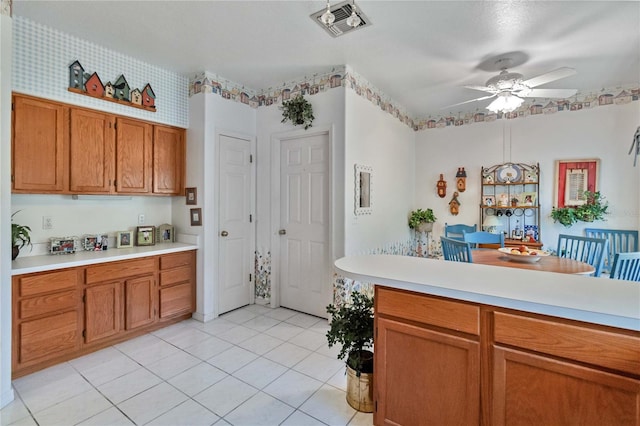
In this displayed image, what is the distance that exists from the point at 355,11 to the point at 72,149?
8.42 feet

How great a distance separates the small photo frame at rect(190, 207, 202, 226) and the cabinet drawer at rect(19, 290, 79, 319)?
1.20m

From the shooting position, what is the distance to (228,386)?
2156 millimetres

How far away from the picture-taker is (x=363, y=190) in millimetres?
3475

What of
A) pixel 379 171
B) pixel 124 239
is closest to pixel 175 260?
pixel 124 239

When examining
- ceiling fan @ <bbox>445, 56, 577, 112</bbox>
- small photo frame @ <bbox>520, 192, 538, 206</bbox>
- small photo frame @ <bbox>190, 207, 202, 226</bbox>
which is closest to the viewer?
ceiling fan @ <bbox>445, 56, 577, 112</bbox>

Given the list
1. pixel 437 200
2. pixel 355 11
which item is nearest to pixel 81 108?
pixel 355 11

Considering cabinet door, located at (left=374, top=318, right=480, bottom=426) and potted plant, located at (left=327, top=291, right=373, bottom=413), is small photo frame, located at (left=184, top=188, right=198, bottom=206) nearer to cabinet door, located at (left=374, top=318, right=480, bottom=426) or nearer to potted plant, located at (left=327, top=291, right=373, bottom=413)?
potted plant, located at (left=327, top=291, right=373, bottom=413)

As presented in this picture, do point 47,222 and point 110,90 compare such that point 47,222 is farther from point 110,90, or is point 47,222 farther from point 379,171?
point 379,171

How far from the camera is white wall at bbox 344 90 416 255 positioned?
3244 millimetres

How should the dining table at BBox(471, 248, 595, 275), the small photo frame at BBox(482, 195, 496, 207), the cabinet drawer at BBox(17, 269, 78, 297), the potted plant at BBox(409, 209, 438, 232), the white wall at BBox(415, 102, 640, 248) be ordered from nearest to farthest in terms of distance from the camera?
the cabinet drawer at BBox(17, 269, 78, 297) < the dining table at BBox(471, 248, 595, 275) < the white wall at BBox(415, 102, 640, 248) < the small photo frame at BBox(482, 195, 496, 207) < the potted plant at BBox(409, 209, 438, 232)

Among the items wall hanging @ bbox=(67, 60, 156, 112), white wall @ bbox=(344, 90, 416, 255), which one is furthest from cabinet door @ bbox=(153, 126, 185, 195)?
white wall @ bbox=(344, 90, 416, 255)

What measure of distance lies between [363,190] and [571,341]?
97.6 inches

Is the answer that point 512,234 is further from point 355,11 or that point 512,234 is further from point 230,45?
point 230,45

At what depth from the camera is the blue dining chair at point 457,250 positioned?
2580 mm
